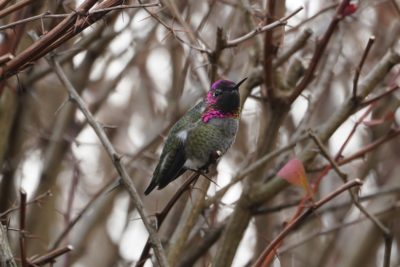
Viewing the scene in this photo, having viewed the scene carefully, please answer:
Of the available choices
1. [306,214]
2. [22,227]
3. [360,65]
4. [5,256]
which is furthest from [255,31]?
[5,256]

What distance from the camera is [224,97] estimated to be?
3740mm

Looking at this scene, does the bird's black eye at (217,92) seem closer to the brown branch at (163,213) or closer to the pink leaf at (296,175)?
the brown branch at (163,213)

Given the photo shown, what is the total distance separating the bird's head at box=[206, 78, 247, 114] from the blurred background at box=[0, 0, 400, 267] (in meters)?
0.12

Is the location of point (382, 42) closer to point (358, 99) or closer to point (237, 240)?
point (358, 99)

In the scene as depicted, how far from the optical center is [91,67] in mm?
5012

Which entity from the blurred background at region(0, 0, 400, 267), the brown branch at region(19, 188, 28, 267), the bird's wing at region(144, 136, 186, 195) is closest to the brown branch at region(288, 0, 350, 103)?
the blurred background at region(0, 0, 400, 267)

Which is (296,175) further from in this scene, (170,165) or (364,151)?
(364,151)

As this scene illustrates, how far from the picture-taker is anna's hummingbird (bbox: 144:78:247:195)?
3.75m

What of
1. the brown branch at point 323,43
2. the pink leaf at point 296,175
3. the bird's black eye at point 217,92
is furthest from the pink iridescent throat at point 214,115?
the pink leaf at point 296,175

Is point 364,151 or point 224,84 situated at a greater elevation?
point 224,84

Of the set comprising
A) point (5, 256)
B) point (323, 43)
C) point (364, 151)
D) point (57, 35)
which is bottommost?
point (5, 256)

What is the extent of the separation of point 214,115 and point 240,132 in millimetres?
2472

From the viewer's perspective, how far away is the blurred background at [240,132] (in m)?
3.81

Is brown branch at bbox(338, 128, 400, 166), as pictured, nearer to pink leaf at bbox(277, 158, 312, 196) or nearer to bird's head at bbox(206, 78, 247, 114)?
bird's head at bbox(206, 78, 247, 114)
